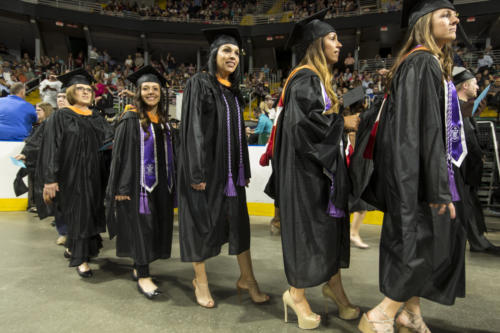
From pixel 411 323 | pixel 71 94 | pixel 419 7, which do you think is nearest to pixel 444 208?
pixel 411 323

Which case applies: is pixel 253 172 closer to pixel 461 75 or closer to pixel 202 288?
pixel 461 75

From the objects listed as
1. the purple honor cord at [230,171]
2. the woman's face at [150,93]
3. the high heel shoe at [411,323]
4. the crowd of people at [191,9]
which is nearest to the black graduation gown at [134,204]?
the woman's face at [150,93]

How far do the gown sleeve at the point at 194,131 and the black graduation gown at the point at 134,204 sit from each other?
0.66 meters

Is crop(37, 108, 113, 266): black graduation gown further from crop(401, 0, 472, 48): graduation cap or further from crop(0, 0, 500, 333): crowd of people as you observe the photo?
crop(401, 0, 472, 48): graduation cap

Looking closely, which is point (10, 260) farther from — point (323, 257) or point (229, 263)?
point (323, 257)

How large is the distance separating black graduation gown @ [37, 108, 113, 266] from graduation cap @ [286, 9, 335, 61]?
2329 mm

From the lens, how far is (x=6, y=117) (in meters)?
6.75

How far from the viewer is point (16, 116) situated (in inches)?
267

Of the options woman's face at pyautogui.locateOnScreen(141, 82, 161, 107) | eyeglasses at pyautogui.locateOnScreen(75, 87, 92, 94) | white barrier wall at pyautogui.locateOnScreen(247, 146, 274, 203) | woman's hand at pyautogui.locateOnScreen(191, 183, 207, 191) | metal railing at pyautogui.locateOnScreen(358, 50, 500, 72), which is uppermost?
metal railing at pyautogui.locateOnScreen(358, 50, 500, 72)

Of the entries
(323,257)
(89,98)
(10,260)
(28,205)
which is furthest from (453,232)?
(28,205)

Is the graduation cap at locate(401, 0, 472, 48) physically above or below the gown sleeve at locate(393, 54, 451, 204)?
above

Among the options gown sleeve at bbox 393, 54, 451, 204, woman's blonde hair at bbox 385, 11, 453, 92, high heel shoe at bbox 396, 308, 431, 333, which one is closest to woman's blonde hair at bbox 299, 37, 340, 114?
woman's blonde hair at bbox 385, 11, 453, 92

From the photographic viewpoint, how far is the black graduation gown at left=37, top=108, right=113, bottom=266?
3533 millimetres

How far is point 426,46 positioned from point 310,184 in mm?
1069
